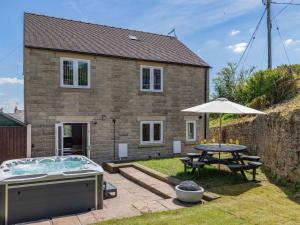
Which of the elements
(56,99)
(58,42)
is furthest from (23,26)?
(56,99)

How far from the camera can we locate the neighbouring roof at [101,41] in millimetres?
14516

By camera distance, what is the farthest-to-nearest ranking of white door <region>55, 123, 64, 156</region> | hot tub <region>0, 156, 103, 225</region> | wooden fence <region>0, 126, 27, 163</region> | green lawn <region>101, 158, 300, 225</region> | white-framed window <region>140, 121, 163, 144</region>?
1. white-framed window <region>140, 121, 163, 144</region>
2. white door <region>55, 123, 64, 156</region>
3. wooden fence <region>0, 126, 27, 163</region>
4. hot tub <region>0, 156, 103, 225</region>
5. green lawn <region>101, 158, 300, 225</region>

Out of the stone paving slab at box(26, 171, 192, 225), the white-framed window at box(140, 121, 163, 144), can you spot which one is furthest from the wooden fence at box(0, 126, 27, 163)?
the white-framed window at box(140, 121, 163, 144)

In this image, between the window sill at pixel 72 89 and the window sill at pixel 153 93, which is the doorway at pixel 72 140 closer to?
the window sill at pixel 72 89

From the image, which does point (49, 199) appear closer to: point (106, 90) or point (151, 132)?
point (106, 90)

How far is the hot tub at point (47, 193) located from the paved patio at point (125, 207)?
0.51 metres

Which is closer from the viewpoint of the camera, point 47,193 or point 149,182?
point 47,193

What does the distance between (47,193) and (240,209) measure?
5382mm

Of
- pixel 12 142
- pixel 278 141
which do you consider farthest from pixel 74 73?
pixel 278 141

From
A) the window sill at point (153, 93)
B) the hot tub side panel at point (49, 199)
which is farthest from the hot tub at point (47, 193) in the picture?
the window sill at point (153, 93)

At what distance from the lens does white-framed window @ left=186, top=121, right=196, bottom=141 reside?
18.1m

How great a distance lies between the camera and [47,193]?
25.4 ft

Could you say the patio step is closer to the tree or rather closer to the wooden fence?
the wooden fence

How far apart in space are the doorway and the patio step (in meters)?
3.20
